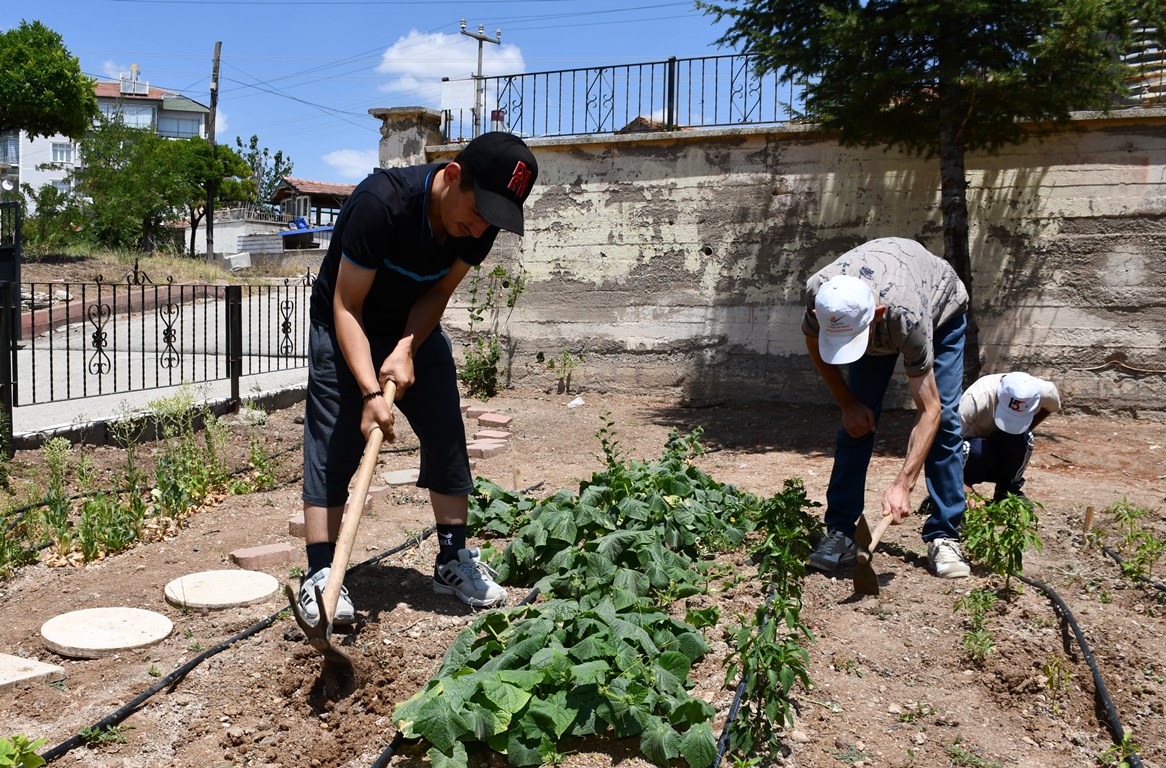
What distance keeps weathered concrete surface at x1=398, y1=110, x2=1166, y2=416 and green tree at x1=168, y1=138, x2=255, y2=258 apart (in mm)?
24715

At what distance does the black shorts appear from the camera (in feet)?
10.9

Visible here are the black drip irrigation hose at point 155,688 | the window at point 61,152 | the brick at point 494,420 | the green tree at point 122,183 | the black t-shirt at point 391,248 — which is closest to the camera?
the black drip irrigation hose at point 155,688

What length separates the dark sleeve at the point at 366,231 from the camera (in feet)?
10.3

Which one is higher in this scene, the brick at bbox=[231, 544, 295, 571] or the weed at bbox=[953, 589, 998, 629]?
the weed at bbox=[953, 589, 998, 629]

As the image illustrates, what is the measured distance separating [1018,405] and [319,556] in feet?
10.5

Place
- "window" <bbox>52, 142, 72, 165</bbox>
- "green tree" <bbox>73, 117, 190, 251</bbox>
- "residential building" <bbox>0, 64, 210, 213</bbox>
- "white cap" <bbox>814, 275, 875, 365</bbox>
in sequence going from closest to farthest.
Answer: "white cap" <bbox>814, 275, 875, 365</bbox> → "green tree" <bbox>73, 117, 190, 251</bbox> → "residential building" <bbox>0, 64, 210, 213</bbox> → "window" <bbox>52, 142, 72, 165</bbox>

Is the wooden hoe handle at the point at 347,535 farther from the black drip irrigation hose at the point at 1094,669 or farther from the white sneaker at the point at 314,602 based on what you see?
the black drip irrigation hose at the point at 1094,669

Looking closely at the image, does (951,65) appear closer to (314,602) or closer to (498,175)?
(498,175)

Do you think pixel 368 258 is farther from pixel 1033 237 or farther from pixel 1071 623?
pixel 1033 237

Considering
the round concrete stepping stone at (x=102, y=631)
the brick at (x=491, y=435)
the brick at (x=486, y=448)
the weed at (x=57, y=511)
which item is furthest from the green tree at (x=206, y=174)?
the round concrete stepping stone at (x=102, y=631)

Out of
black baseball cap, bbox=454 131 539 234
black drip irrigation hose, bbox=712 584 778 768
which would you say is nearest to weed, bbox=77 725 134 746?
black drip irrigation hose, bbox=712 584 778 768

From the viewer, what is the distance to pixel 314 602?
3.13 m

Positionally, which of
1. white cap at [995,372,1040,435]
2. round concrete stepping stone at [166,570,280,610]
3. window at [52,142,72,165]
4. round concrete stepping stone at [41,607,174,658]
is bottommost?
round concrete stepping stone at [41,607,174,658]

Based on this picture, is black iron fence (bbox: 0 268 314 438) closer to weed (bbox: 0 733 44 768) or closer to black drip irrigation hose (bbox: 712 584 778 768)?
weed (bbox: 0 733 44 768)
